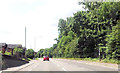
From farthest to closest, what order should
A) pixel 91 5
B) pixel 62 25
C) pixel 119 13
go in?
pixel 62 25
pixel 91 5
pixel 119 13

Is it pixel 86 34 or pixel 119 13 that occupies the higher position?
pixel 119 13

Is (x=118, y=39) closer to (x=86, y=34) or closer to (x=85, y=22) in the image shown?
(x=86, y=34)

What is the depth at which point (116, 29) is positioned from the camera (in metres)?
39.1

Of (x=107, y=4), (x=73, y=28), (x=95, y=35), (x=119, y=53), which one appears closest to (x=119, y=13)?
(x=107, y=4)

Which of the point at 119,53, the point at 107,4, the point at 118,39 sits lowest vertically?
the point at 119,53

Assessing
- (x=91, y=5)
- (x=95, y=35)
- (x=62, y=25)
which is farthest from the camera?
(x=62, y=25)

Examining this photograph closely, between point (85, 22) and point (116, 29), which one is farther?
point (85, 22)

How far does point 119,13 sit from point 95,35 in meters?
9.54

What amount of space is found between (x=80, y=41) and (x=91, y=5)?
485 inches

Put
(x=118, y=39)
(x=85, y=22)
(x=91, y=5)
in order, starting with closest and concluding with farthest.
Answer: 1. (x=118, y=39)
2. (x=91, y=5)
3. (x=85, y=22)

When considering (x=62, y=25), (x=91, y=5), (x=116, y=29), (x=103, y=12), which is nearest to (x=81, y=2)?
(x=91, y=5)

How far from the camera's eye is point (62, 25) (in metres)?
108

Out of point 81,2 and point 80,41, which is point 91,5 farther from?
point 80,41

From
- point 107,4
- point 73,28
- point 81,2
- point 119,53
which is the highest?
point 81,2
